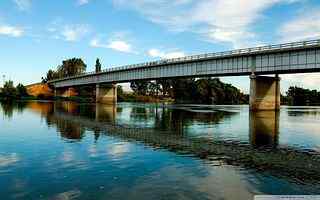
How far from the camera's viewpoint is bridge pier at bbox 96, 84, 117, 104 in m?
144

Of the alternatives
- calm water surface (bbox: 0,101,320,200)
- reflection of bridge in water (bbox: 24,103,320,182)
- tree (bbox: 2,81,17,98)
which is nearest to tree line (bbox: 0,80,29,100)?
tree (bbox: 2,81,17,98)

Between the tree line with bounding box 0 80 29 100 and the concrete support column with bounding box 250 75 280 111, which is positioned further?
the tree line with bounding box 0 80 29 100

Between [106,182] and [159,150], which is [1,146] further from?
[106,182]

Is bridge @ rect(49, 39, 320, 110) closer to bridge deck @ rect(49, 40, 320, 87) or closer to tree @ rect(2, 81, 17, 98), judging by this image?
bridge deck @ rect(49, 40, 320, 87)

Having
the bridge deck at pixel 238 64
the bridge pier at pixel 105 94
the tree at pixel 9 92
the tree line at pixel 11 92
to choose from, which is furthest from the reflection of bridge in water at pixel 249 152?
the tree at pixel 9 92

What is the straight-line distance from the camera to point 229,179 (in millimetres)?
16453

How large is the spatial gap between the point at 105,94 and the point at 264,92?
7703 cm

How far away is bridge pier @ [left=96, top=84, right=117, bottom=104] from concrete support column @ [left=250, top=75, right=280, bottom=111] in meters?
72.6

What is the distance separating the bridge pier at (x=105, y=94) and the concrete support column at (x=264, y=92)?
2858 inches

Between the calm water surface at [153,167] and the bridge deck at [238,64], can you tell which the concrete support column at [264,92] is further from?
the calm water surface at [153,167]

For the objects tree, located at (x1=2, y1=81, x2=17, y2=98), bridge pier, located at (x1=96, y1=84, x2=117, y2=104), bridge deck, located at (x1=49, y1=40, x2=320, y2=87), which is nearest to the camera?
bridge deck, located at (x1=49, y1=40, x2=320, y2=87)

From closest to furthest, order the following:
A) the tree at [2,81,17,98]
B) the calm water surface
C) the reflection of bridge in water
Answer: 1. the calm water surface
2. the reflection of bridge in water
3. the tree at [2,81,17,98]

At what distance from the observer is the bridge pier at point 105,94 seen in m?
144

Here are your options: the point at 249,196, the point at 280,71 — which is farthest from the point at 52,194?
the point at 280,71
